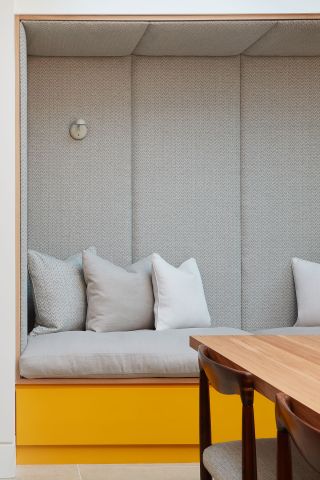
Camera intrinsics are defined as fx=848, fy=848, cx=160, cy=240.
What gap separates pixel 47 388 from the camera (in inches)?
169

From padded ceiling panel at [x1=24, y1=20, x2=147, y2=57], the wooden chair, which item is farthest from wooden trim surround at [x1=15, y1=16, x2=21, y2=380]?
the wooden chair

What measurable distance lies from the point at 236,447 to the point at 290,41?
296 cm

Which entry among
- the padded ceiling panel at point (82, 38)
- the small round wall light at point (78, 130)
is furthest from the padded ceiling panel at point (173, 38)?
the small round wall light at point (78, 130)

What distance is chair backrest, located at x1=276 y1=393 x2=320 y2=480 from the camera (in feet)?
5.24

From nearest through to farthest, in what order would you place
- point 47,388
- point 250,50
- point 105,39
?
point 47,388 → point 105,39 → point 250,50

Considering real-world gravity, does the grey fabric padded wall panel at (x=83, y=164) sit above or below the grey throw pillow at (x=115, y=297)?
above

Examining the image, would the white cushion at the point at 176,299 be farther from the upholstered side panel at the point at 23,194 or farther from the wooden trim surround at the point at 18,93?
the upholstered side panel at the point at 23,194

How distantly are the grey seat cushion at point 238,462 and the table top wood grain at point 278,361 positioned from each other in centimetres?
27

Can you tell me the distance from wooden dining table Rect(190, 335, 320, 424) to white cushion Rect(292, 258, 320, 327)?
196cm

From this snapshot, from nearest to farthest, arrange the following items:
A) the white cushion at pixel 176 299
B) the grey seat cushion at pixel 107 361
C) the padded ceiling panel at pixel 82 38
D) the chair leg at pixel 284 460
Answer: the chair leg at pixel 284 460
the grey seat cushion at pixel 107 361
the padded ceiling panel at pixel 82 38
the white cushion at pixel 176 299

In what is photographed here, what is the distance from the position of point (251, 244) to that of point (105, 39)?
1.54 meters

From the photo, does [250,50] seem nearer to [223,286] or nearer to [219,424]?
[223,286]

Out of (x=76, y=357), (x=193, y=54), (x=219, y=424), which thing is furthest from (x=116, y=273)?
(x=193, y=54)

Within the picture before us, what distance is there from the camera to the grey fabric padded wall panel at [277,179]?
5270 millimetres
